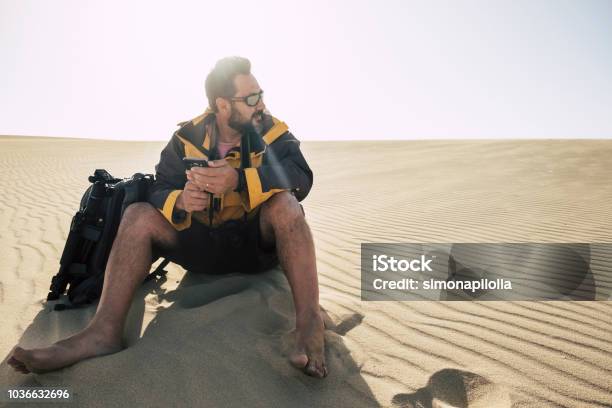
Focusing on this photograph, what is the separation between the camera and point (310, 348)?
1.77 metres

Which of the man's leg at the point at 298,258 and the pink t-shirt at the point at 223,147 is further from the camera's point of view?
the pink t-shirt at the point at 223,147

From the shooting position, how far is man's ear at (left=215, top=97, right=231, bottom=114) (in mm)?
2359

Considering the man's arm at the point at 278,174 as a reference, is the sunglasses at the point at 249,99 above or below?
above

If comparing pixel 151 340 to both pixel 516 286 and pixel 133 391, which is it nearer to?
pixel 133 391

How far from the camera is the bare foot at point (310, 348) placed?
168 centimetres

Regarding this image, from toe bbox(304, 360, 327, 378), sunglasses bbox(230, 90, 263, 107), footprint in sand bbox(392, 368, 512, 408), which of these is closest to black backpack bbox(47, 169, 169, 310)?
sunglasses bbox(230, 90, 263, 107)

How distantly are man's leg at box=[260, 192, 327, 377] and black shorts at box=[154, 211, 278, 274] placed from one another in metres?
0.20

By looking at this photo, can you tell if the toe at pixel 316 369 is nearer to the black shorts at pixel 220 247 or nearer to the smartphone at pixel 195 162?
the black shorts at pixel 220 247

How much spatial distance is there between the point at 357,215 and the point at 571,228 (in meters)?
2.64

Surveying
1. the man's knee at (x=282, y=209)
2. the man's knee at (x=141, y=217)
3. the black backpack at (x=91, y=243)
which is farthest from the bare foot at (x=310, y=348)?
the black backpack at (x=91, y=243)

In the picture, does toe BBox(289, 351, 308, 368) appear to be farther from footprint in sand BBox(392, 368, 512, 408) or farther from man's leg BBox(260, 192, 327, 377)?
footprint in sand BBox(392, 368, 512, 408)

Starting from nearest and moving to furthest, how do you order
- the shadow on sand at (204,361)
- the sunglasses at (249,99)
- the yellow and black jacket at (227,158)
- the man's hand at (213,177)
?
the shadow on sand at (204,361)
the man's hand at (213,177)
the yellow and black jacket at (227,158)
the sunglasses at (249,99)

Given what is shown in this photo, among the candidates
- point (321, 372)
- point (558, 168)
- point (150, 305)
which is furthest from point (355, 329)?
point (558, 168)

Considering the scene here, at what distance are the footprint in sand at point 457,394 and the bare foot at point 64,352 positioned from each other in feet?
4.04
